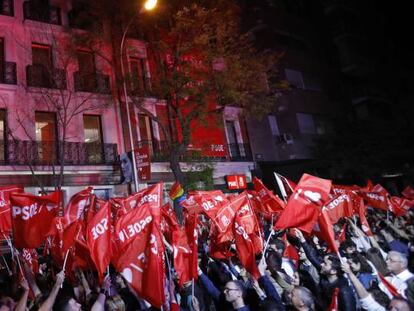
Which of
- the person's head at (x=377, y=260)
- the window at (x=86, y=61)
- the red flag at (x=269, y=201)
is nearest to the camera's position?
the person's head at (x=377, y=260)

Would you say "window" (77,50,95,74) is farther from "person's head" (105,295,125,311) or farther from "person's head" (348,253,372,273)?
"person's head" (348,253,372,273)

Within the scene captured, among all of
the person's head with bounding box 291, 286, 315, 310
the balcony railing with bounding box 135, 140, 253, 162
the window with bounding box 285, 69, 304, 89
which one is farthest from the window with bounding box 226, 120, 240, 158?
the person's head with bounding box 291, 286, 315, 310

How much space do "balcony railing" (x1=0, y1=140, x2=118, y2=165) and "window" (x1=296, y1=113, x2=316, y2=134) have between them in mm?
12467

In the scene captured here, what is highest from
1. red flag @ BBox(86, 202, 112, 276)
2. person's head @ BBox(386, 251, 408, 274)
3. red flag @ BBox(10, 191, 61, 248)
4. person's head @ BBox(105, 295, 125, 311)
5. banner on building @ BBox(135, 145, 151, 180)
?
banner on building @ BBox(135, 145, 151, 180)

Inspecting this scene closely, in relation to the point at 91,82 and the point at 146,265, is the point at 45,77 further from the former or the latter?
the point at 146,265

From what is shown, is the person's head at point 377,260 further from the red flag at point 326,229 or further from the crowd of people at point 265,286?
the red flag at point 326,229

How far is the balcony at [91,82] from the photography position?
18.2m

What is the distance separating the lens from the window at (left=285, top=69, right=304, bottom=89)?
2620cm

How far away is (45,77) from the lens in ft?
57.0

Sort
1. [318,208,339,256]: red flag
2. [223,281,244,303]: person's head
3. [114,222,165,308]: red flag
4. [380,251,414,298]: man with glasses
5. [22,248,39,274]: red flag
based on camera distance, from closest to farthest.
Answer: [114,222,165,308]: red flag, [223,281,244,303]: person's head, [380,251,414,298]: man with glasses, [318,208,339,256]: red flag, [22,248,39,274]: red flag

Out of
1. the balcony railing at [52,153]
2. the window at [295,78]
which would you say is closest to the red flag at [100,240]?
the balcony railing at [52,153]

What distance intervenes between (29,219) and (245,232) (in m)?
3.24

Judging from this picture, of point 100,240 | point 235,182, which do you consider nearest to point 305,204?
point 100,240

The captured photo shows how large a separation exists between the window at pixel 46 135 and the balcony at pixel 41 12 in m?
4.51
